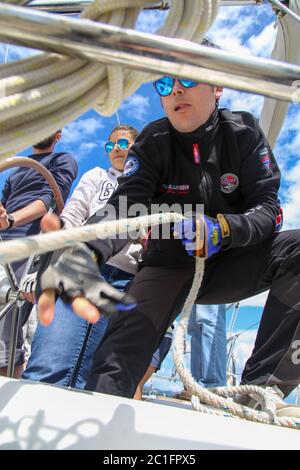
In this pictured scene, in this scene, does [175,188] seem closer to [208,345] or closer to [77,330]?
[77,330]

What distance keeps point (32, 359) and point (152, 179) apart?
0.63 metres

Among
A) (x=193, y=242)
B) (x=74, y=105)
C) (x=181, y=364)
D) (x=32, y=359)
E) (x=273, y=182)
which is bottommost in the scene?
(x=32, y=359)

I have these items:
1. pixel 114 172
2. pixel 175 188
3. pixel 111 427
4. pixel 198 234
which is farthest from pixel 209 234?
pixel 114 172

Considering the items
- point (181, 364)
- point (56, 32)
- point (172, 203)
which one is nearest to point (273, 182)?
point (172, 203)

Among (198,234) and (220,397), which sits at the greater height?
(198,234)

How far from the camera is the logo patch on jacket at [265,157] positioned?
126 cm

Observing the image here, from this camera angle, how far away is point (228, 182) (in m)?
1.26

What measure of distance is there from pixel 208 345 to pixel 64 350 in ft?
3.08

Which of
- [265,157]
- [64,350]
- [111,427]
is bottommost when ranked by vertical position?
[64,350]

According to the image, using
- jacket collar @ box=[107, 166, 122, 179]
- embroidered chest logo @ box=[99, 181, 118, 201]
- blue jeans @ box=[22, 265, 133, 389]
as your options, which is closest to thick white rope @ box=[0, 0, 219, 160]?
blue jeans @ box=[22, 265, 133, 389]

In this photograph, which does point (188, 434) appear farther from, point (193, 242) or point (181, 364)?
point (193, 242)

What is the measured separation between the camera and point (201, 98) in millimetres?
1260

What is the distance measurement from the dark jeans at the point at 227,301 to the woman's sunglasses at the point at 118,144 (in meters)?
0.75

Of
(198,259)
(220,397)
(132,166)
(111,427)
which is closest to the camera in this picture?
(111,427)
